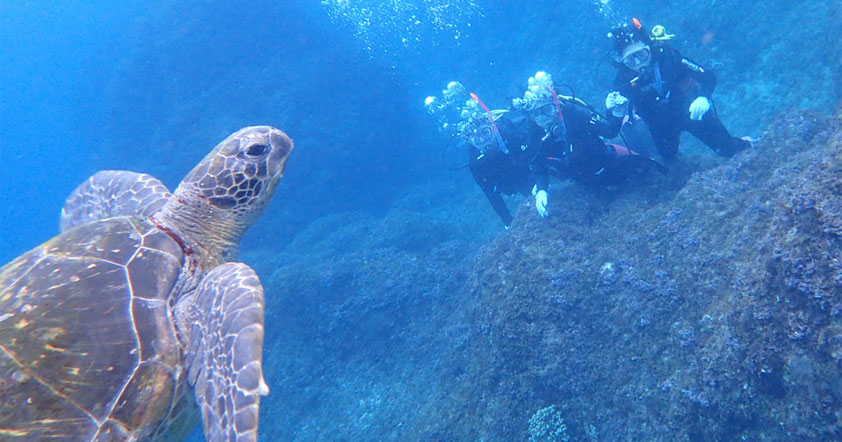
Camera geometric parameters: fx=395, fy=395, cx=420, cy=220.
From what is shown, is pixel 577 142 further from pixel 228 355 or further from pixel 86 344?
pixel 86 344

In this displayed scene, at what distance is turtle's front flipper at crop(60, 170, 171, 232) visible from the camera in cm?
370

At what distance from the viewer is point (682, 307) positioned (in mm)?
3156

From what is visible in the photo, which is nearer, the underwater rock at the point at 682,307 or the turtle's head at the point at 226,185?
the underwater rock at the point at 682,307

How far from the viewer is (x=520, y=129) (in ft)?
20.2

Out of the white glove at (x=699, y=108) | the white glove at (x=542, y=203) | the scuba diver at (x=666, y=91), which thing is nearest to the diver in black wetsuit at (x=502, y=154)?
the white glove at (x=542, y=203)

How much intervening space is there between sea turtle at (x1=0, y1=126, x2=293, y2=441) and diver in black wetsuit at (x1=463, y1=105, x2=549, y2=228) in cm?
428

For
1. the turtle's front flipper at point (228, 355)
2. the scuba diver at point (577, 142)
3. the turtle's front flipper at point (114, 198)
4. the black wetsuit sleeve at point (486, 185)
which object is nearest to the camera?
→ the turtle's front flipper at point (228, 355)

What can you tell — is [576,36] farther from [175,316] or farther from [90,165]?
[90,165]

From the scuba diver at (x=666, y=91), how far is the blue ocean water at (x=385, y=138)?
1.20ft

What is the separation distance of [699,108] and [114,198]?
644cm

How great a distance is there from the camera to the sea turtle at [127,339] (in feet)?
5.93

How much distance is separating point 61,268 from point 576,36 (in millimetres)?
13594

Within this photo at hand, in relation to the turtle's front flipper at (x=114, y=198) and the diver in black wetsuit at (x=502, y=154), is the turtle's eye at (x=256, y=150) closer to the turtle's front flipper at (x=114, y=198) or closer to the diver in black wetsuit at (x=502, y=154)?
the turtle's front flipper at (x=114, y=198)

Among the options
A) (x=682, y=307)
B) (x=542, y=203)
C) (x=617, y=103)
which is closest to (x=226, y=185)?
(x=542, y=203)
